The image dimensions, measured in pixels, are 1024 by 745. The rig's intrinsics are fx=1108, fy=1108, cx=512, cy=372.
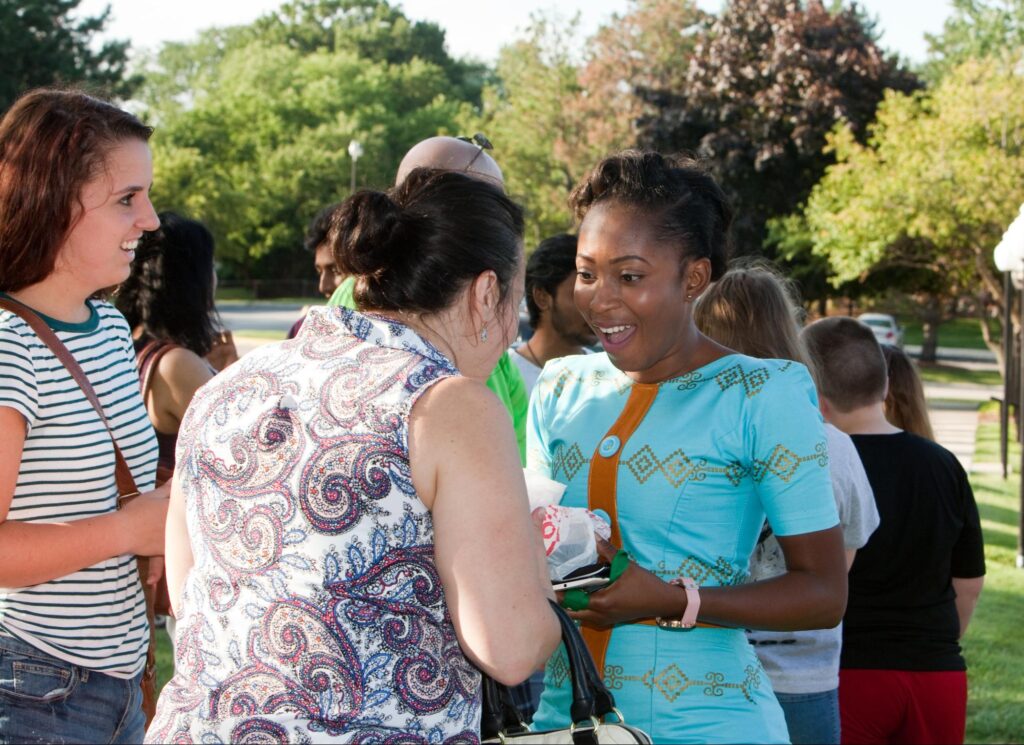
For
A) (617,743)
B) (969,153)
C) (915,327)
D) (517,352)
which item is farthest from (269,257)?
(617,743)

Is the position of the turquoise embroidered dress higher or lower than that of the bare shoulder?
lower

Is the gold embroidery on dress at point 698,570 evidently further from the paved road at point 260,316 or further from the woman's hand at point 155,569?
the paved road at point 260,316

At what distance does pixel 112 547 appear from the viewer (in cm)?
243

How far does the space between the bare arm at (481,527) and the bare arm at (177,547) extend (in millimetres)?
521

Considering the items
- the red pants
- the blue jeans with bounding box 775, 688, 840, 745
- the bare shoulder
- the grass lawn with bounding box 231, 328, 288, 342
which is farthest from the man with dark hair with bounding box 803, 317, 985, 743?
the grass lawn with bounding box 231, 328, 288, 342

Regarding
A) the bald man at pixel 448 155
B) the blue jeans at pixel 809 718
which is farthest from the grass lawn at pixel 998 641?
the bald man at pixel 448 155

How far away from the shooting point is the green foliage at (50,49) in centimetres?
3309

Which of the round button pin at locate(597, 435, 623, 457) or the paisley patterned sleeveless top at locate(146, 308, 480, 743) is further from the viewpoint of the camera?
the round button pin at locate(597, 435, 623, 457)

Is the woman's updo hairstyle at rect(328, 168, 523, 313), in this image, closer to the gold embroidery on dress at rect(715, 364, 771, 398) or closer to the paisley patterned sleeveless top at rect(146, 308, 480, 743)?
the paisley patterned sleeveless top at rect(146, 308, 480, 743)

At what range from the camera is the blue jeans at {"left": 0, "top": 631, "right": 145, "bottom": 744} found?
2.42 m

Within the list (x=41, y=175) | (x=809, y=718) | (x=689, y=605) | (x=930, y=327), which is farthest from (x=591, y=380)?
(x=930, y=327)

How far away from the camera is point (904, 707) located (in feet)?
12.5

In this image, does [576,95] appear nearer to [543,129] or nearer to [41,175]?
[543,129]

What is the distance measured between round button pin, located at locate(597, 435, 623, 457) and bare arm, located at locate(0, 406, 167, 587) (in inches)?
39.1
